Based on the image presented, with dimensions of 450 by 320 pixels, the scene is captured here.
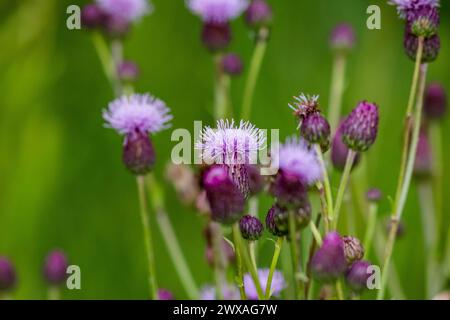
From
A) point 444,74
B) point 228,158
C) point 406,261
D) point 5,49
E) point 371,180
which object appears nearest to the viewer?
point 228,158

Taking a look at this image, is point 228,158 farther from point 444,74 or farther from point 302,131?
point 444,74

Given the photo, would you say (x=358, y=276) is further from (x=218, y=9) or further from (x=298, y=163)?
(x=218, y=9)

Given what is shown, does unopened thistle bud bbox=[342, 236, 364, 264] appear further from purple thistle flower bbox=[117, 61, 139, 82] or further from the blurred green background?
the blurred green background

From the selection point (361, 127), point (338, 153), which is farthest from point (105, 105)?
point (361, 127)

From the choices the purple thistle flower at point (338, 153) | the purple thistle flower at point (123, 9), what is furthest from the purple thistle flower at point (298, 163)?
the purple thistle flower at point (123, 9)

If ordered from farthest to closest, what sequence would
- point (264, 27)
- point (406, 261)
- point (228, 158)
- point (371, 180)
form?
point (371, 180)
point (406, 261)
point (264, 27)
point (228, 158)

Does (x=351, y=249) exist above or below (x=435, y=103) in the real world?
below
